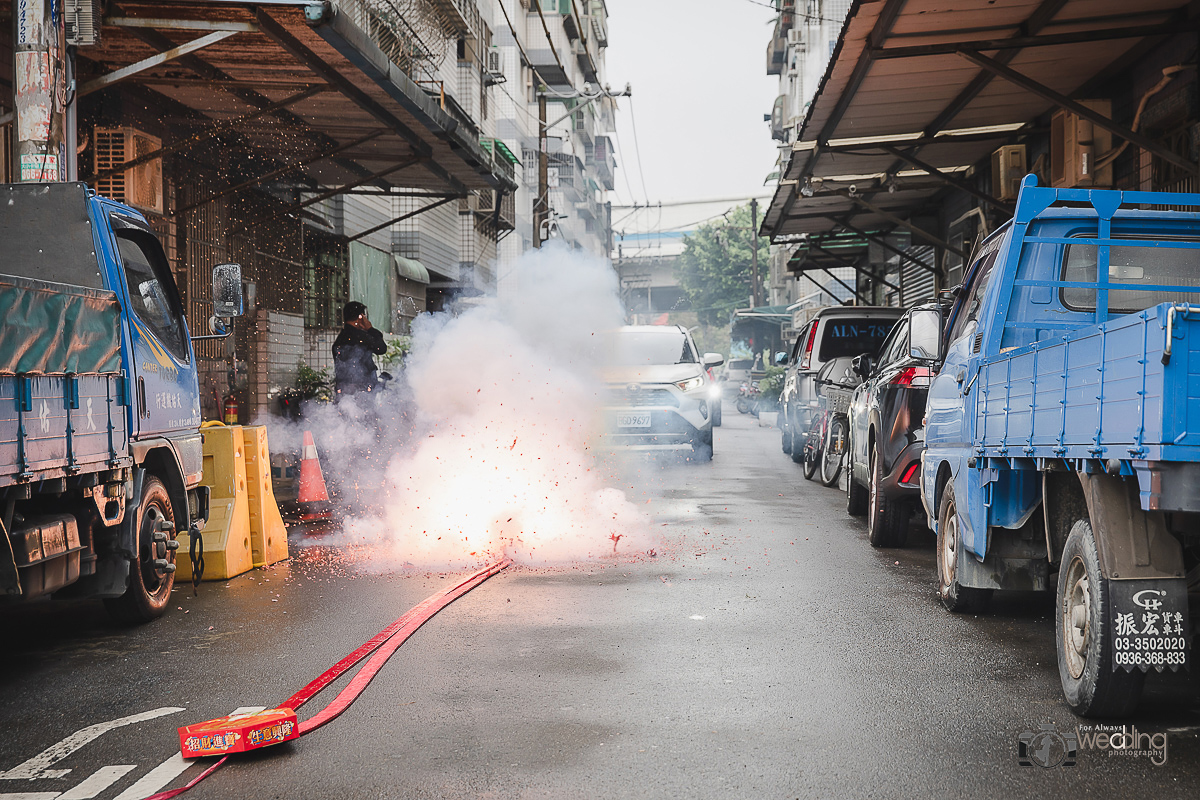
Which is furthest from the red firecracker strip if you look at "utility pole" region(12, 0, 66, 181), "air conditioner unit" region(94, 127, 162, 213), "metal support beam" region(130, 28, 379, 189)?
"air conditioner unit" region(94, 127, 162, 213)

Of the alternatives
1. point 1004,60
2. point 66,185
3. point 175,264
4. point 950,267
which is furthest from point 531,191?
point 66,185

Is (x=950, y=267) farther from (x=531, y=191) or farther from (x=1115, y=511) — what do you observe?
(x=531, y=191)

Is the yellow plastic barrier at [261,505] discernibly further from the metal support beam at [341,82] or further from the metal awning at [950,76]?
the metal awning at [950,76]

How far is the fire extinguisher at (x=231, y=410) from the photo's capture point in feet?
49.5

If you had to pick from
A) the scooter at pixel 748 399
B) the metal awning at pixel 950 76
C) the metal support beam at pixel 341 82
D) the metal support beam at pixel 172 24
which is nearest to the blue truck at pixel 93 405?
the metal support beam at pixel 172 24

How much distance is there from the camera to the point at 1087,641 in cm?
443

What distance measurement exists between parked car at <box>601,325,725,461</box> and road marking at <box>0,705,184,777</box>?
32.7ft

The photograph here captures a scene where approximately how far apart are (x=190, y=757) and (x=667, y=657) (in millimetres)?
2339

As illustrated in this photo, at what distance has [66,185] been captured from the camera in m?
6.41

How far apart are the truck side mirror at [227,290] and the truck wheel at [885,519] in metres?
5.20

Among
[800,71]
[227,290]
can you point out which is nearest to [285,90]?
[227,290]

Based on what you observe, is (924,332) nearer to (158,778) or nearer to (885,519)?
(885,519)

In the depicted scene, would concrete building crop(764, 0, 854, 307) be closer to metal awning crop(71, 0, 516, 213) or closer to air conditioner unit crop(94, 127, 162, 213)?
metal awning crop(71, 0, 516, 213)

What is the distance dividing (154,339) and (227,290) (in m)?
0.72
